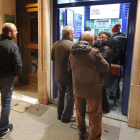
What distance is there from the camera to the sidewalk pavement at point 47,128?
282 cm

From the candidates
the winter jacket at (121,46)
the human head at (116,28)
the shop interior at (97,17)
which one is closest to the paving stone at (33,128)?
the shop interior at (97,17)

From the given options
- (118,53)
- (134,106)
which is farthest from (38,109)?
(118,53)

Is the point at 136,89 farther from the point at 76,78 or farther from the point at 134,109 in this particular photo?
the point at 76,78

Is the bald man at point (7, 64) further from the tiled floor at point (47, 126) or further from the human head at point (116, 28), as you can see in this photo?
the human head at point (116, 28)

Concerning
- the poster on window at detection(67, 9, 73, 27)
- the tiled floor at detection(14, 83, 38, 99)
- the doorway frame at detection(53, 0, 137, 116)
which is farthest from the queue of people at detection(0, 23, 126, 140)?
the tiled floor at detection(14, 83, 38, 99)

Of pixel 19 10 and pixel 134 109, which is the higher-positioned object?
pixel 19 10

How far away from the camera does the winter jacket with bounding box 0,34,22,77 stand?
254 centimetres

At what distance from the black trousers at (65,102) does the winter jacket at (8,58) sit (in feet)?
3.00

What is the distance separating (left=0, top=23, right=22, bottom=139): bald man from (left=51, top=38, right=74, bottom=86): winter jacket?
692 millimetres

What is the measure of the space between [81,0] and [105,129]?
2847 mm

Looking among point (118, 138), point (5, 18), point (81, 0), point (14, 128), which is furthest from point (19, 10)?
point (118, 138)

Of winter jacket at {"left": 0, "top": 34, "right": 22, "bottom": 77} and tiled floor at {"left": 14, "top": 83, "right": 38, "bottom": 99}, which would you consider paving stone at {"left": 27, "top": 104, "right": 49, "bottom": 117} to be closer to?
tiled floor at {"left": 14, "top": 83, "right": 38, "bottom": 99}

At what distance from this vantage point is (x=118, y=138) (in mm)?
2795

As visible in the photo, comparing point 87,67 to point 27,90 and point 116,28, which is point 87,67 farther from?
point 27,90
